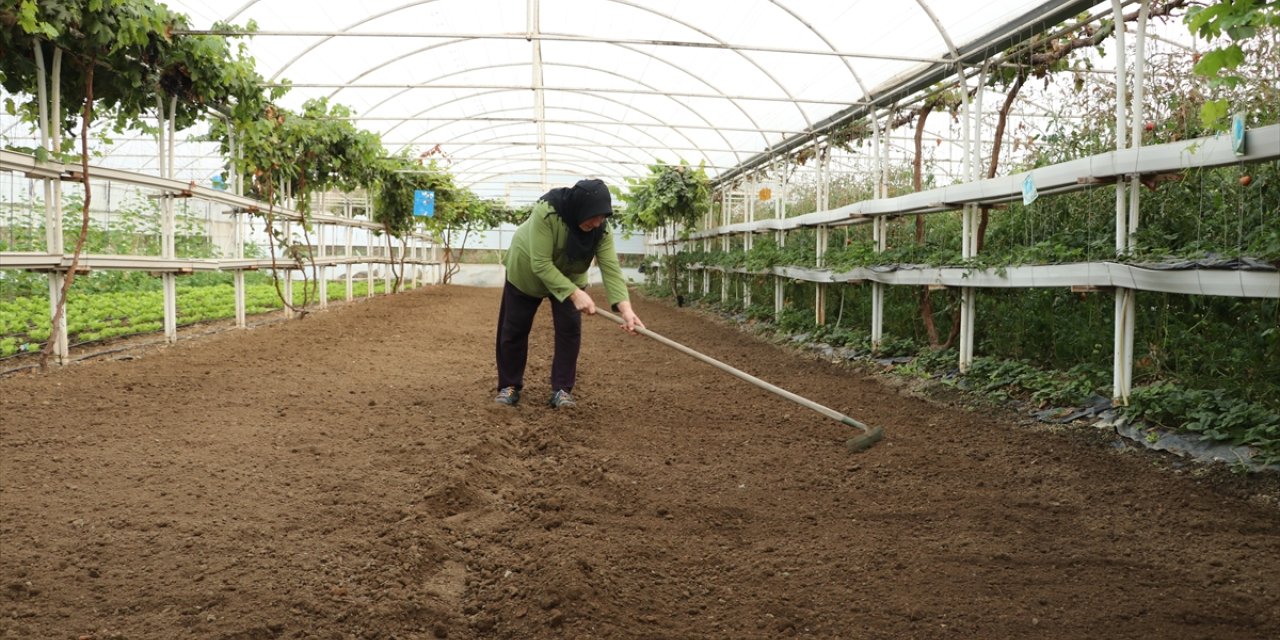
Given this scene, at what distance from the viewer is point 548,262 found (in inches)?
192

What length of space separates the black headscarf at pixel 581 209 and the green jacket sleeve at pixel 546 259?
10 cm

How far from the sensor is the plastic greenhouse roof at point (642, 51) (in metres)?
7.14

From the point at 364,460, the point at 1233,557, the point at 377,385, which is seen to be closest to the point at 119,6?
the point at 377,385

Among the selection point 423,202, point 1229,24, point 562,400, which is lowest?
point 562,400

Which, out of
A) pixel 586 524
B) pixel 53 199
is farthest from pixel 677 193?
pixel 586 524

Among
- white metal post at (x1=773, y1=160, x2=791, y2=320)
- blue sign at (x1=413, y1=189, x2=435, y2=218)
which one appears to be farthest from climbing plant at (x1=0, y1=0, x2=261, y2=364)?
blue sign at (x1=413, y1=189, x2=435, y2=218)

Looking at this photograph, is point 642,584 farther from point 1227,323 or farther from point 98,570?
point 1227,323

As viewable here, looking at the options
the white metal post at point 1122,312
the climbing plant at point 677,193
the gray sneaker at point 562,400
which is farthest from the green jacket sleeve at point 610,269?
the climbing plant at point 677,193

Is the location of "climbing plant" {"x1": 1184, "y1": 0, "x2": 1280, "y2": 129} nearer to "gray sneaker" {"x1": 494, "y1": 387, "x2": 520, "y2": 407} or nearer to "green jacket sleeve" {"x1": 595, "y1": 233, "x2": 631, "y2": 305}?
"green jacket sleeve" {"x1": 595, "y1": 233, "x2": 631, "y2": 305}

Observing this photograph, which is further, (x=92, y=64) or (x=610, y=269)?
(x=92, y=64)

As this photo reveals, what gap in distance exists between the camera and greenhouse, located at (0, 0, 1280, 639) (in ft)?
7.99

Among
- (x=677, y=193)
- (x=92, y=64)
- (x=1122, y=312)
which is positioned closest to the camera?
(x=1122, y=312)

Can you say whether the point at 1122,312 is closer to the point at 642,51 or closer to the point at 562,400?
the point at 562,400

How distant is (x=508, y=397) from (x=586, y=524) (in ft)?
7.57
